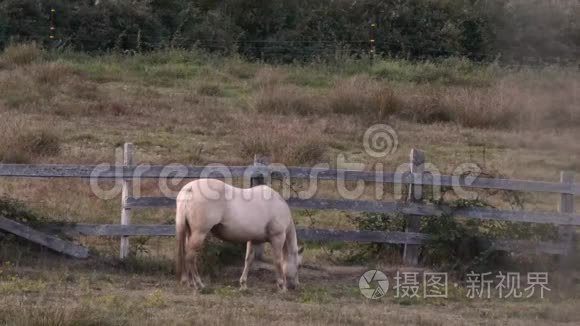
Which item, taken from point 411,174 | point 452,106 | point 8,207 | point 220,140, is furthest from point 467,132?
point 8,207

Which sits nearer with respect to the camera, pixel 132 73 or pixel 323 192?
pixel 323 192

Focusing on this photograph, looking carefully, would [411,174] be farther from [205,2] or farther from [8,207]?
[205,2]

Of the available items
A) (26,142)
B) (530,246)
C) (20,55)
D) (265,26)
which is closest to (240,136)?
(26,142)

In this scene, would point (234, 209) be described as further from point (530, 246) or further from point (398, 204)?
point (530, 246)

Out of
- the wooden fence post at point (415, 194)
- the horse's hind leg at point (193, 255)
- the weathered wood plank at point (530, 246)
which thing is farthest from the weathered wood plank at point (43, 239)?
the weathered wood plank at point (530, 246)

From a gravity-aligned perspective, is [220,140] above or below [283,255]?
above

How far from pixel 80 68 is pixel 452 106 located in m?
8.78

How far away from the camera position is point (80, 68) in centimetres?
2330

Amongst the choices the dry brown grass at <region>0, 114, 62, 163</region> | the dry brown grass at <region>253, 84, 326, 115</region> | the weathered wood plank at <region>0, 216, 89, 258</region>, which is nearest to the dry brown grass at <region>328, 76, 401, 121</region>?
the dry brown grass at <region>253, 84, 326, 115</region>
